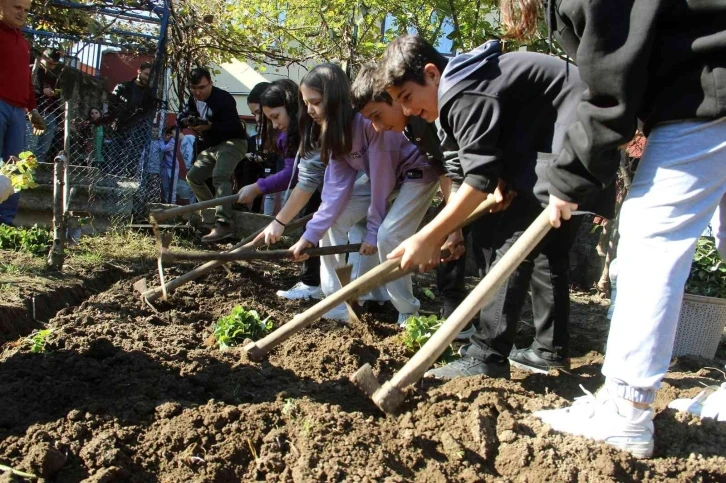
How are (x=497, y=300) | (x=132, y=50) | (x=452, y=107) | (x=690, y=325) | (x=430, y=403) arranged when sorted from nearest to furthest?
(x=430, y=403) < (x=452, y=107) < (x=497, y=300) < (x=690, y=325) < (x=132, y=50)

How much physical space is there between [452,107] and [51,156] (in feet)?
19.9

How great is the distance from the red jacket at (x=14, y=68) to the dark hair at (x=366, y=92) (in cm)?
330

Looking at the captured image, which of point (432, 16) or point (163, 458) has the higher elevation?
point (432, 16)

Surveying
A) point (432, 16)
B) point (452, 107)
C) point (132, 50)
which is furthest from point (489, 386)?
point (132, 50)

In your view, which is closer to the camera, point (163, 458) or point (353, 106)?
point (163, 458)

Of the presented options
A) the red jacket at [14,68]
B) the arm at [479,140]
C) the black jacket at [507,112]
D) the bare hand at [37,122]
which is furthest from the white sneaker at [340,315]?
the red jacket at [14,68]

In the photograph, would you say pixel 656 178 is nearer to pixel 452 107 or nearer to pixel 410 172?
pixel 452 107

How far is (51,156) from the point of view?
7367mm

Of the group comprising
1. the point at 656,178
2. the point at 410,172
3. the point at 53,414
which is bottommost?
the point at 53,414

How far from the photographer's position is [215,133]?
6883mm

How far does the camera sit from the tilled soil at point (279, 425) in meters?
2.04

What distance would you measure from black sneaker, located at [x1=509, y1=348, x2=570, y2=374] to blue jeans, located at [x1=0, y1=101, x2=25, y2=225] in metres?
4.29

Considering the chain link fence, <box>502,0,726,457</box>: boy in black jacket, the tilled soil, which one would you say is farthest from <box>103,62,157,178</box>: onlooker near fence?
<box>502,0,726,457</box>: boy in black jacket

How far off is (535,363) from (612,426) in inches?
46.3
